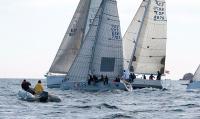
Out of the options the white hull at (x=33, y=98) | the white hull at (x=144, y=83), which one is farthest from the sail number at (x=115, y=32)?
the white hull at (x=33, y=98)

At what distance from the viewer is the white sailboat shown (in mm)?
56281

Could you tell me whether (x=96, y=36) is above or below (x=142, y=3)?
below

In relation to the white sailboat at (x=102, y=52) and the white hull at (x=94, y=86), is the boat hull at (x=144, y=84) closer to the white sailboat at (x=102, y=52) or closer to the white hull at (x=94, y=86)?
the white sailboat at (x=102, y=52)

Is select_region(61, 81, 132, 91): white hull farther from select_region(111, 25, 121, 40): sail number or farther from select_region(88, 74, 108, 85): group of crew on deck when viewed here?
select_region(111, 25, 121, 40): sail number

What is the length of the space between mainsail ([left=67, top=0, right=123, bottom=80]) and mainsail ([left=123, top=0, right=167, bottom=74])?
40.1 ft

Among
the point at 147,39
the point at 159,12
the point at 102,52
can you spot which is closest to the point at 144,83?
the point at 147,39

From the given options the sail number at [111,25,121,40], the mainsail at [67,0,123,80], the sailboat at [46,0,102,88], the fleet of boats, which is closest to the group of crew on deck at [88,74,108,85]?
the mainsail at [67,0,123,80]

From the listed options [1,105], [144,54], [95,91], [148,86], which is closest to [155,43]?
[144,54]

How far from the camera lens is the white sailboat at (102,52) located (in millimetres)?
56281

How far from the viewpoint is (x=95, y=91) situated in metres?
55.8

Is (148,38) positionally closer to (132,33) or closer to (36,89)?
(132,33)

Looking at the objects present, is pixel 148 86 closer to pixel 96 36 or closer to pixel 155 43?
pixel 155 43

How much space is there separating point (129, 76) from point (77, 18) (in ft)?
34.6

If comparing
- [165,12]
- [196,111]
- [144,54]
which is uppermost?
[165,12]
